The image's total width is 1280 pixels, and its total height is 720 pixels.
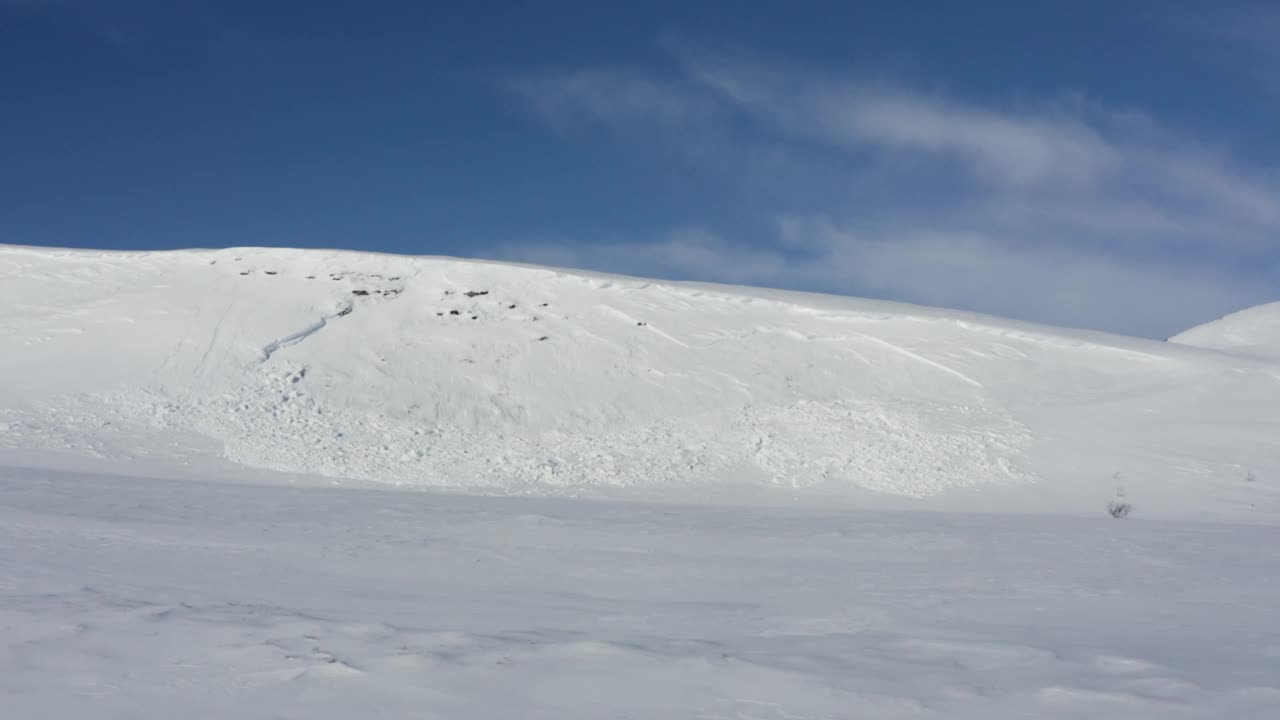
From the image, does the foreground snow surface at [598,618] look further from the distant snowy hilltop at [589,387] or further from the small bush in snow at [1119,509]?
the distant snowy hilltop at [589,387]

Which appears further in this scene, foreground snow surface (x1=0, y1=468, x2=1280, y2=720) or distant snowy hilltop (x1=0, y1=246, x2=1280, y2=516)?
distant snowy hilltop (x1=0, y1=246, x2=1280, y2=516)

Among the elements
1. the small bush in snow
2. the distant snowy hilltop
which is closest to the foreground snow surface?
the small bush in snow

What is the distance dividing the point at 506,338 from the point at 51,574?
1632 centimetres

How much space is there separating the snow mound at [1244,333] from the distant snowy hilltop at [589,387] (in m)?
2.46

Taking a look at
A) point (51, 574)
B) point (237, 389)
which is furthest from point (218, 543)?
point (237, 389)

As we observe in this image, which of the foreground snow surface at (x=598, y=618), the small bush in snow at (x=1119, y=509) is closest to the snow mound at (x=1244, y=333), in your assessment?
the small bush in snow at (x=1119, y=509)

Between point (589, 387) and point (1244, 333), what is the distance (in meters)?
24.2

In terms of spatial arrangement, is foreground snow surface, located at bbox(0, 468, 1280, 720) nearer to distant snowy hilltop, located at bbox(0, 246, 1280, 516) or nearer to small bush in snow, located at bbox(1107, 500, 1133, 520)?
small bush in snow, located at bbox(1107, 500, 1133, 520)

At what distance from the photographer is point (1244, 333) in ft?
104

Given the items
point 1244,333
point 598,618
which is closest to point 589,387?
point 598,618

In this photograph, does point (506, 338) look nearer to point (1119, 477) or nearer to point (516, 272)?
point (516, 272)

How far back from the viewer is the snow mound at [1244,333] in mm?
29000

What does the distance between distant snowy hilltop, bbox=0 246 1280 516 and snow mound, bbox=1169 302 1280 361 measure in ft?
8.07

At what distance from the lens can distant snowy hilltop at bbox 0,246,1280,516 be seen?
17.4m
